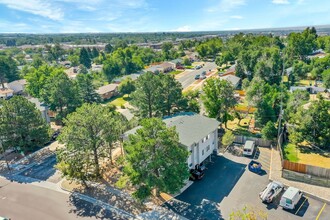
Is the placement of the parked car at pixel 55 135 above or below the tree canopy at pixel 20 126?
below

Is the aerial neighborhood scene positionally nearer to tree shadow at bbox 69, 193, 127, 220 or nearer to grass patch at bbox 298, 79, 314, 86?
tree shadow at bbox 69, 193, 127, 220

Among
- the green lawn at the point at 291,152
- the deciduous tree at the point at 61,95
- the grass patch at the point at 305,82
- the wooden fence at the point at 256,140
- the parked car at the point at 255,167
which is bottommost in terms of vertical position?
the green lawn at the point at 291,152

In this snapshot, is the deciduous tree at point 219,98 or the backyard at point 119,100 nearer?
the deciduous tree at point 219,98

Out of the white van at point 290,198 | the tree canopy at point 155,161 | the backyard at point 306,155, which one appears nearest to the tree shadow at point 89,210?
the tree canopy at point 155,161

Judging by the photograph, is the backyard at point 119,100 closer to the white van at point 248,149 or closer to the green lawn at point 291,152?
the white van at point 248,149

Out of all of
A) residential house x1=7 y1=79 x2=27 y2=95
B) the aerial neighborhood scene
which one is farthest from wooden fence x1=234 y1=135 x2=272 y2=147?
residential house x1=7 y1=79 x2=27 y2=95

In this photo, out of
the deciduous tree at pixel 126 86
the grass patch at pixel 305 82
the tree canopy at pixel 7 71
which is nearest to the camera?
the deciduous tree at pixel 126 86
